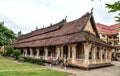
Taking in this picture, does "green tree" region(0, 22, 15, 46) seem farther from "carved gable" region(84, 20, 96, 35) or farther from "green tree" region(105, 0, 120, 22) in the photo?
"green tree" region(105, 0, 120, 22)

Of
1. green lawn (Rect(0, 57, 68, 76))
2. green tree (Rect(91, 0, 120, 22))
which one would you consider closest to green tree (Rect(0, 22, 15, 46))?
green lawn (Rect(0, 57, 68, 76))

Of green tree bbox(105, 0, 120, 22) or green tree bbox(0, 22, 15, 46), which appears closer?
green tree bbox(105, 0, 120, 22)

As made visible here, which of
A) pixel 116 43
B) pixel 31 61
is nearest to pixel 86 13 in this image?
pixel 31 61

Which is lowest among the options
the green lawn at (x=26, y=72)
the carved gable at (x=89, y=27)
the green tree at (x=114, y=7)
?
the green lawn at (x=26, y=72)

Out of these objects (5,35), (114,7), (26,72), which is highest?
(5,35)

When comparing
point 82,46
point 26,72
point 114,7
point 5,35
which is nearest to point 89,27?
point 82,46

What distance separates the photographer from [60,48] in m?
30.1

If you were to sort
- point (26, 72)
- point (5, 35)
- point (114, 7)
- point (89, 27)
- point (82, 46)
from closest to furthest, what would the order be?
point (114, 7) → point (26, 72) → point (82, 46) → point (89, 27) → point (5, 35)

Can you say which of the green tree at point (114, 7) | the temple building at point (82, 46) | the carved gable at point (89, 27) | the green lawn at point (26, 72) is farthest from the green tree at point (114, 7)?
the carved gable at point (89, 27)

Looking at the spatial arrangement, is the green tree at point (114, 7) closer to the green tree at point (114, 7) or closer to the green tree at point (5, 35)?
the green tree at point (114, 7)

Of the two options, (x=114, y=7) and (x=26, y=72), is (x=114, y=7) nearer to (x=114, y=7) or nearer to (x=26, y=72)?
(x=114, y=7)

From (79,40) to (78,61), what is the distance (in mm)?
2805

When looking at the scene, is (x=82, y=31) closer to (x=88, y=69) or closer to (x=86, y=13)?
(x=86, y=13)

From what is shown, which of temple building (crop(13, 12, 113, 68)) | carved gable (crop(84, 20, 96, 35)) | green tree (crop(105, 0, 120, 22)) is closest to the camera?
green tree (crop(105, 0, 120, 22))
